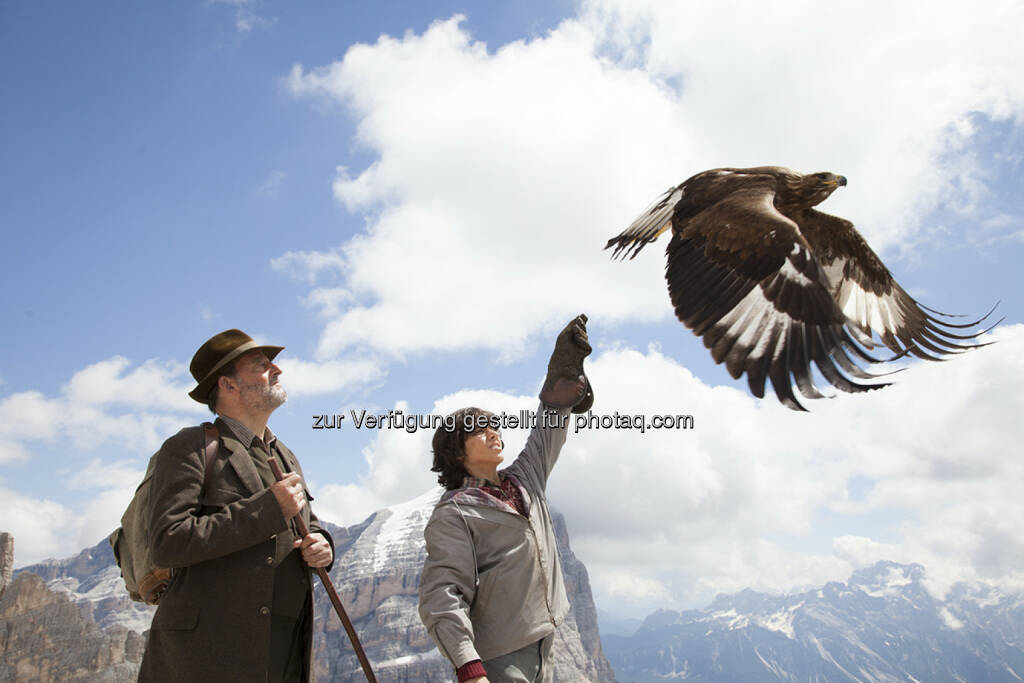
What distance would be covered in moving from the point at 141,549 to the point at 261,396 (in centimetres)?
80

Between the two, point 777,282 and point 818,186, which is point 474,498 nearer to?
point 777,282

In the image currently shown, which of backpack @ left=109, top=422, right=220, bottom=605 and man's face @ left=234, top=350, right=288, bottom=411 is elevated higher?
man's face @ left=234, top=350, right=288, bottom=411

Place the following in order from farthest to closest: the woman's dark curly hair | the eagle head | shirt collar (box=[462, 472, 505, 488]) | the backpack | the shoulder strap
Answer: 1. the eagle head
2. the woman's dark curly hair
3. shirt collar (box=[462, 472, 505, 488])
4. the shoulder strap
5. the backpack

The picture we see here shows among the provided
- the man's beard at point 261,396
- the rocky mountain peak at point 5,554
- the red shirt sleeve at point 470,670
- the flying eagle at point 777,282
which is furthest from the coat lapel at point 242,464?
the rocky mountain peak at point 5,554

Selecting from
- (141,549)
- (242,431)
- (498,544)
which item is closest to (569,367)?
(498,544)

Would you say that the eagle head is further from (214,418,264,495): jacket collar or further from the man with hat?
(214,418,264,495): jacket collar

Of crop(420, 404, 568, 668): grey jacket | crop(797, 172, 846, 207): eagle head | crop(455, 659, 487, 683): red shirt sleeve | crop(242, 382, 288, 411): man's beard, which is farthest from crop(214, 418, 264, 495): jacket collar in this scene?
crop(797, 172, 846, 207): eagle head

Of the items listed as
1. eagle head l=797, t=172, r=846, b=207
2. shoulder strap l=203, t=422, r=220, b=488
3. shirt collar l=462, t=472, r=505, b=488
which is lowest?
shirt collar l=462, t=472, r=505, b=488

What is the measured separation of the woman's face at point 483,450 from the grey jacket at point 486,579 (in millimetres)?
198

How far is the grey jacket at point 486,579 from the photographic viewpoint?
3.03m

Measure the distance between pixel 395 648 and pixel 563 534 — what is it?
5592 cm

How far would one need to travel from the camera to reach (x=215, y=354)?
324 cm

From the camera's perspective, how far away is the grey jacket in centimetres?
303

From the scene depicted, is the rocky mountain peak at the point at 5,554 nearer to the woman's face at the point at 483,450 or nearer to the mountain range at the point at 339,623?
the mountain range at the point at 339,623
